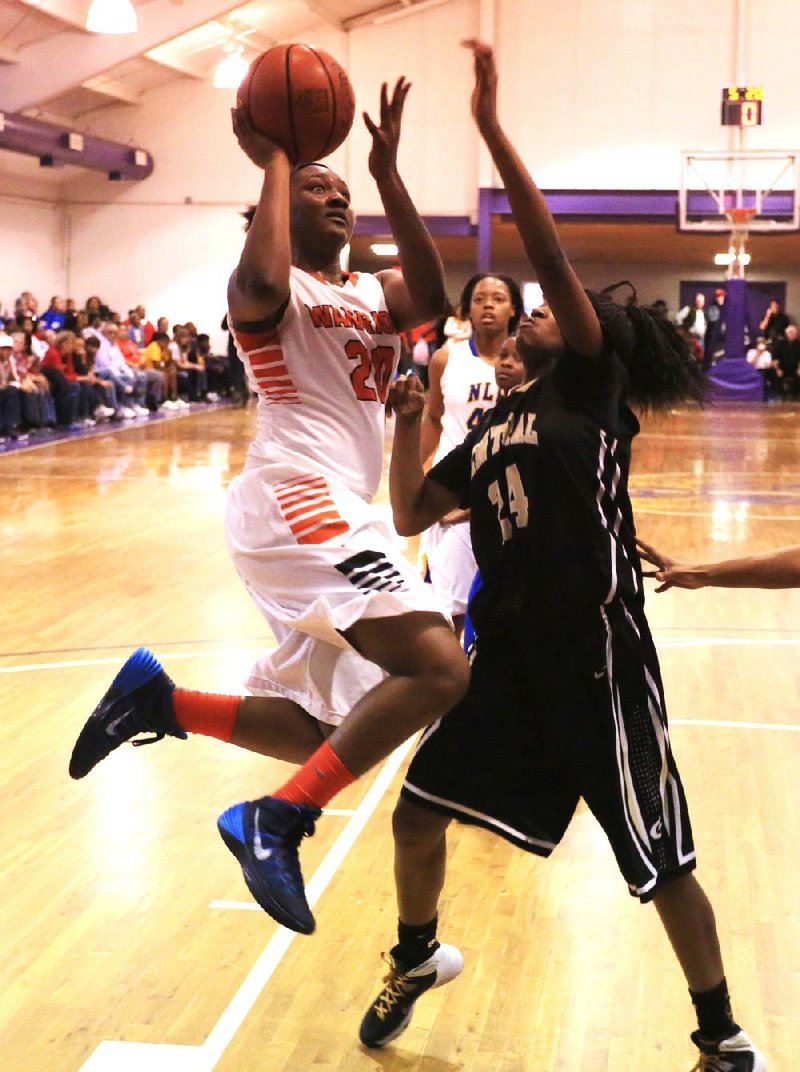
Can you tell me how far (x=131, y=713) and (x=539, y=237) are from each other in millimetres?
1402

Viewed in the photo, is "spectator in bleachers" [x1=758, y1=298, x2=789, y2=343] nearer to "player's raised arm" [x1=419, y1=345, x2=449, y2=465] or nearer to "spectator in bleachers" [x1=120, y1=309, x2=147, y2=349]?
"spectator in bleachers" [x1=120, y1=309, x2=147, y2=349]

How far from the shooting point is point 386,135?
10.6 ft

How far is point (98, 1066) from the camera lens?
2.84 m

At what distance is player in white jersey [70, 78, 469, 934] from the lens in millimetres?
2836

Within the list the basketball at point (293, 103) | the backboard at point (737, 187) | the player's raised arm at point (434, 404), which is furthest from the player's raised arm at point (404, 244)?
the backboard at point (737, 187)

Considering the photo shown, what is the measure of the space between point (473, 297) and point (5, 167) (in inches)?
764

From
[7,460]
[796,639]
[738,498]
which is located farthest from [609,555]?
[7,460]

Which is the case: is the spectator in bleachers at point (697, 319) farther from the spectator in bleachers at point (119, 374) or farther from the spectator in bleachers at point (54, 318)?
the spectator in bleachers at point (54, 318)

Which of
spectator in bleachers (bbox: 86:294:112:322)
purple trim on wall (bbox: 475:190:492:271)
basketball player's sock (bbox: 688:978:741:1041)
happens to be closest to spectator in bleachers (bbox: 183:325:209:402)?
spectator in bleachers (bbox: 86:294:112:322)

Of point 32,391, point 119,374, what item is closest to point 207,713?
point 32,391

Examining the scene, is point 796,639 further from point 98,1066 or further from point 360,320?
point 98,1066

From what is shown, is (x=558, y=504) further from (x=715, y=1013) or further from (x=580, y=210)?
(x=580, y=210)

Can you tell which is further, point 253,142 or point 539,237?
point 253,142

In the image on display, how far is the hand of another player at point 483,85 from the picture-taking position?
2.71 m
